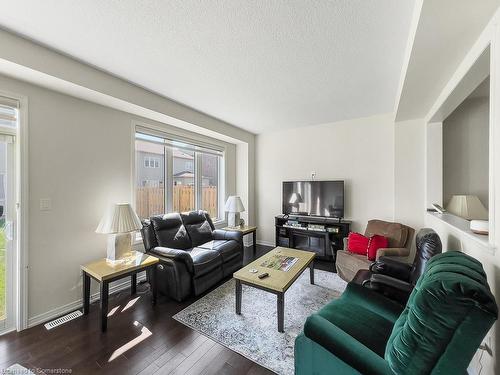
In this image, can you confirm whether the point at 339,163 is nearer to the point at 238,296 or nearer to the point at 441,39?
the point at 441,39

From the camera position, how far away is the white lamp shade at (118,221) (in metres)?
2.30

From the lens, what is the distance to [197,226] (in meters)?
3.46

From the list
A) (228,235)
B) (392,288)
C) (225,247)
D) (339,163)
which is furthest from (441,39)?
(228,235)

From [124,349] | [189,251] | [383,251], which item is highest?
[383,251]

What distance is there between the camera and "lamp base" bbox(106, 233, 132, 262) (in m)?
2.34

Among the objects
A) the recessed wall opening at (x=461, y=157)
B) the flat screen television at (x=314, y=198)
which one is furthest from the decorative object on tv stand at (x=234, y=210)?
the recessed wall opening at (x=461, y=157)

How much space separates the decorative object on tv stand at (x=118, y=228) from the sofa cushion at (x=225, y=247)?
109 cm

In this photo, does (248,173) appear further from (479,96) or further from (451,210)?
(479,96)

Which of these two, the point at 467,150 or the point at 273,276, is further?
the point at 467,150

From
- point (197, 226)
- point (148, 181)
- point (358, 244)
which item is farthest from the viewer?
point (197, 226)

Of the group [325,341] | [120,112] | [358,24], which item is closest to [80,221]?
[120,112]

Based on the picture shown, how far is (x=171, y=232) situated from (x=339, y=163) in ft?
10.4

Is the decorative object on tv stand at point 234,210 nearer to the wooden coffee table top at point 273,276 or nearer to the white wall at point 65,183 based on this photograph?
the wooden coffee table top at point 273,276

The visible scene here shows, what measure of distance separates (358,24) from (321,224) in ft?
9.78
